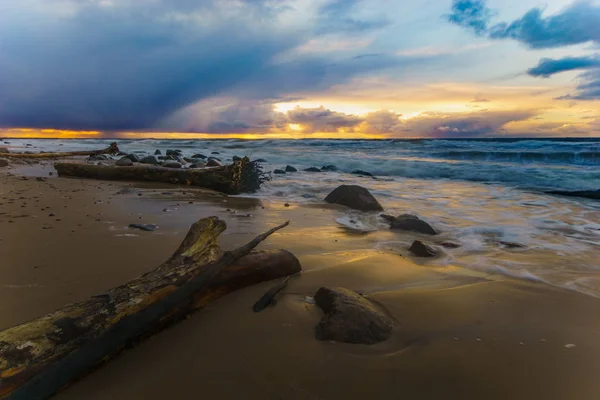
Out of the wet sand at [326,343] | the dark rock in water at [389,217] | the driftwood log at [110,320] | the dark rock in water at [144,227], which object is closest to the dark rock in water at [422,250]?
the wet sand at [326,343]

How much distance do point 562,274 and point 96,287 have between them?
437 centimetres

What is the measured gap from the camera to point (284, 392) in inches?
70.6

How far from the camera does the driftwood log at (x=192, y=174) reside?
8.70m

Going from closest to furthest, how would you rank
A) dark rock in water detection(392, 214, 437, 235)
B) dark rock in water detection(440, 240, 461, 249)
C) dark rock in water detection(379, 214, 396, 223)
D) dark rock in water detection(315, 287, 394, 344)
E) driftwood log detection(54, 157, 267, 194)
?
dark rock in water detection(315, 287, 394, 344) < dark rock in water detection(440, 240, 461, 249) < dark rock in water detection(392, 214, 437, 235) < dark rock in water detection(379, 214, 396, 223) < driftwood log detection(54, 157, 267, 194)

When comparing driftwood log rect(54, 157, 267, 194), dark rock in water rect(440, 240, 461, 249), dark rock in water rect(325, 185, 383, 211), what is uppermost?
driftwood log rect(54, 157, 267, 194)

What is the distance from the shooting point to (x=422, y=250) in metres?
4.17

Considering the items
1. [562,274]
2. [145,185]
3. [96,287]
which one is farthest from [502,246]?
[145,185]

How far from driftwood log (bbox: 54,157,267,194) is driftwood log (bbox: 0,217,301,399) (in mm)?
5959

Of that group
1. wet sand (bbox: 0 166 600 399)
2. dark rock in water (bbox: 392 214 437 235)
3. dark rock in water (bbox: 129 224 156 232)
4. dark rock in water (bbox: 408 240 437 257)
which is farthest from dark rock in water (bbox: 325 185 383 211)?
dark rock in water (bbox: 129 224 156 232)

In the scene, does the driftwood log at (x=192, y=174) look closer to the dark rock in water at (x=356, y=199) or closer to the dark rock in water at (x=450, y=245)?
the dark rock in water at (x=356, y=199)

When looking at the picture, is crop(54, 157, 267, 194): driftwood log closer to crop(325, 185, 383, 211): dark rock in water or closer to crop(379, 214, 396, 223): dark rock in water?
crop(325, 185, 383, 211): dark rock in water

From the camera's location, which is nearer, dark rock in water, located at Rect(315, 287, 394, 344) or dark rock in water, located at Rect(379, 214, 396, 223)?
dark rock in water, located at Rect(315, 287, 394, 344)

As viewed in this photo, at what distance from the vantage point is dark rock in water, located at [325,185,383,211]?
7066 mm

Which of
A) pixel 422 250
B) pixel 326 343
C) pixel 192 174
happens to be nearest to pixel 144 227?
pixel 326 343
